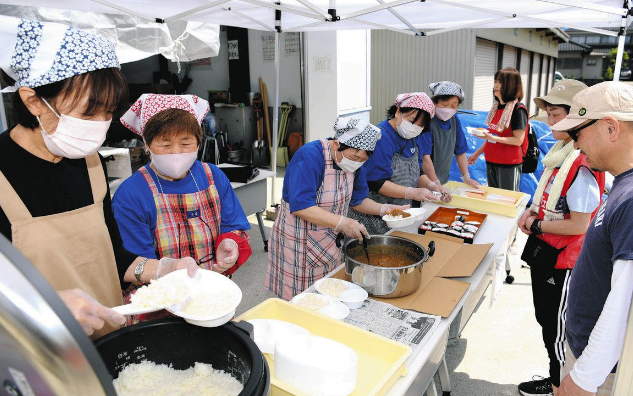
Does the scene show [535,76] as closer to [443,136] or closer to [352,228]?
[443,136]

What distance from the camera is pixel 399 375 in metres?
1.40

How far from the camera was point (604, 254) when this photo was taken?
56.9 inches

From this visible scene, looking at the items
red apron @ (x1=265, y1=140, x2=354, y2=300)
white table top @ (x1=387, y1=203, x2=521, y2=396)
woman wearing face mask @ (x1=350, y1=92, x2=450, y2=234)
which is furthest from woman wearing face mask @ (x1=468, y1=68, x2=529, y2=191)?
red apron @ (x1=265, y1=140, x2=354, y2=300)

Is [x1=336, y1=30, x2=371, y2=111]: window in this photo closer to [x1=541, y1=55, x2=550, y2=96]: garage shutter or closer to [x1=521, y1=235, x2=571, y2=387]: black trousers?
[x1=521, y1=235, x2=571, y2=387]: black trousers

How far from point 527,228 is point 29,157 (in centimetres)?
240

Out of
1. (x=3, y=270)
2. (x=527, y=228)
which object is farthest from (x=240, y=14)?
(x=3, y=270)

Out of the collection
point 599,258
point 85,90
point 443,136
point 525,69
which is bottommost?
point 599,258

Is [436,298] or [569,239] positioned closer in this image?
[436,298]

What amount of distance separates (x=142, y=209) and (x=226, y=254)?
0.37m

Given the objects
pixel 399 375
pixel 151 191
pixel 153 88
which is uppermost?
pixel 153 88

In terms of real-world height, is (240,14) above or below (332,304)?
above

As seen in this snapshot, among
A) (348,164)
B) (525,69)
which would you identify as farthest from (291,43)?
(525,69)

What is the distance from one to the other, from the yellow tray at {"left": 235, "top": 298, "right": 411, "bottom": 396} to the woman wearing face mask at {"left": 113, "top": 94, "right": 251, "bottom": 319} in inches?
11.2

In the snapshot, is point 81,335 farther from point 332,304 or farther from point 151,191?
point 332,304
